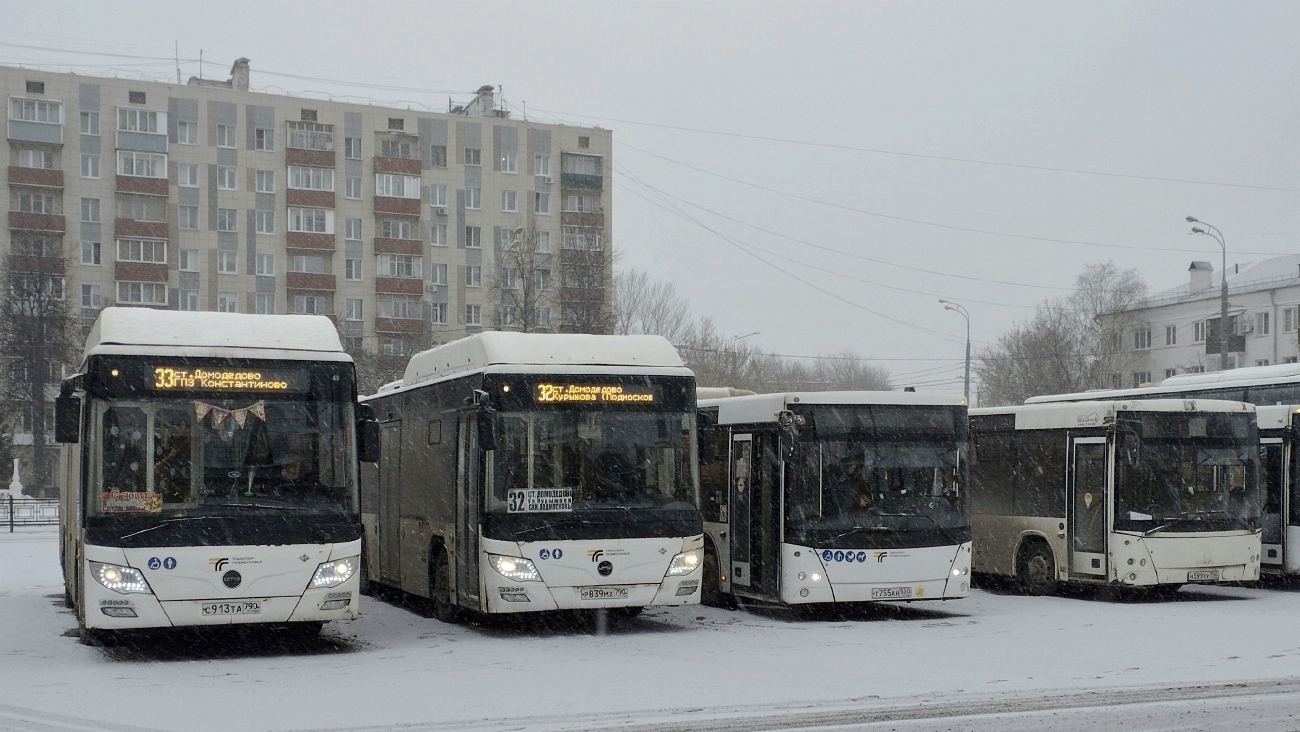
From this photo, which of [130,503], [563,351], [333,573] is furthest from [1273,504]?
[130,503]

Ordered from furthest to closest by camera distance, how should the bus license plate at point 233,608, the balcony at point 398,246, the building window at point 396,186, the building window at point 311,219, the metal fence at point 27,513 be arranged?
the balcony at point 398,246 < the building window at point 396,186 < the building window at point 311,219 < the metal fence at point 27,513 < the bus license plate at point 233,608

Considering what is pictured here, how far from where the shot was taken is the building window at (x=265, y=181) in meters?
76.0

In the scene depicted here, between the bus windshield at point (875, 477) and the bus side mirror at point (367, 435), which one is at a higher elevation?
the bus side mirror at point (367, 435)

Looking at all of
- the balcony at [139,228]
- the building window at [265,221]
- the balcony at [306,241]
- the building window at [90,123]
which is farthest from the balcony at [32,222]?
the balcony at [306,241]

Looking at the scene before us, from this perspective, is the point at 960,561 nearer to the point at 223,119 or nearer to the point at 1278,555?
the point at 1278,555

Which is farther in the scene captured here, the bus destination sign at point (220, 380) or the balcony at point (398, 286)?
the balcony at point (398, 286)

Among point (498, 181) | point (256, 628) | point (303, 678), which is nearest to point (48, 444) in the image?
point (498, 181)

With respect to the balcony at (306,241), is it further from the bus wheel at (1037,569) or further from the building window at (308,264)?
the bus wheel at (1037,569)

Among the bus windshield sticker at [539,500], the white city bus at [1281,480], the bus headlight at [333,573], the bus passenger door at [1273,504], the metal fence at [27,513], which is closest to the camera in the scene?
the bus headlight at [333,573]

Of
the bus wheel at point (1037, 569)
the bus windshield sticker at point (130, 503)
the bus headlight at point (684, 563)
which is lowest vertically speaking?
the bus wheel at point (1037, 569)

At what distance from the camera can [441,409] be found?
57.7ft

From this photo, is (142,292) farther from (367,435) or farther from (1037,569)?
(367,435)

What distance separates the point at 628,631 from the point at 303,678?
481cm

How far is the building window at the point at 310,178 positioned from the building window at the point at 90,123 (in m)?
9.40
